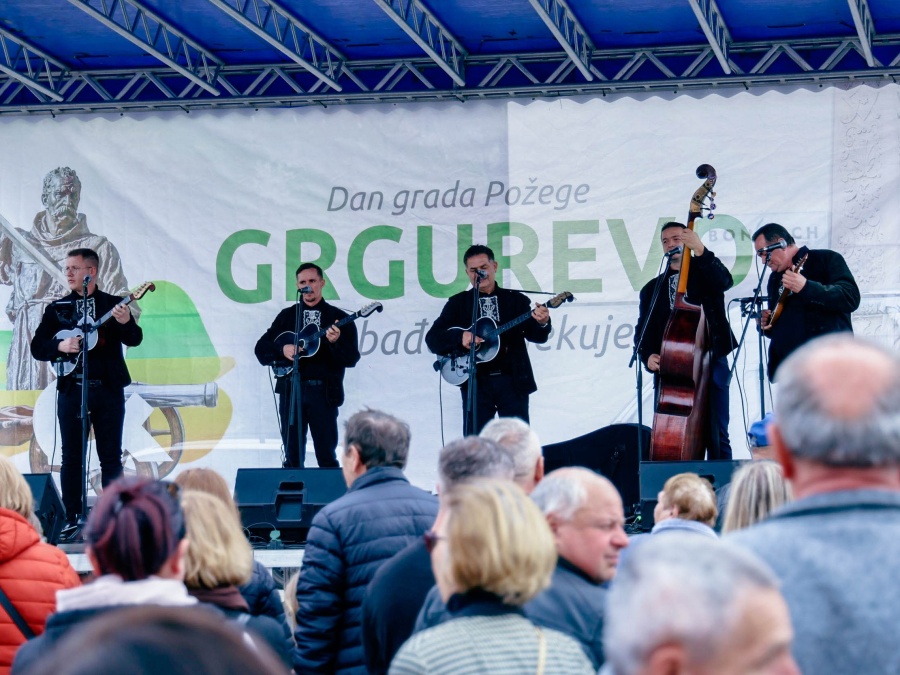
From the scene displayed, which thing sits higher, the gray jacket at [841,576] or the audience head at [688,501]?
the gray jacket at [841,576]

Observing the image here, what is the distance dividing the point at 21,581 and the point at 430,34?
5792 millimetres

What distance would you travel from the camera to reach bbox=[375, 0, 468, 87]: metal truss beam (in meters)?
7.69

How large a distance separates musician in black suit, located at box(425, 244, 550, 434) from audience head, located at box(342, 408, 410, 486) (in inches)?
170

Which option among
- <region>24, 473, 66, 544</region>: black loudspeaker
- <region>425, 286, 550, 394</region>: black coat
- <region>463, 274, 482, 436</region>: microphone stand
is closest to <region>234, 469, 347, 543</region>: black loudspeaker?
<region>24, 473, 66, 544</region>: black loudspeaker

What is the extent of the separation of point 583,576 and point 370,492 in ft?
3.14

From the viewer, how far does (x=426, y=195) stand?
8.79 metres

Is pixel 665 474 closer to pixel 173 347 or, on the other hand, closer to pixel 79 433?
pixel 79 433

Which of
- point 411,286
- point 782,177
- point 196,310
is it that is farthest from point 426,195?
point 782,177

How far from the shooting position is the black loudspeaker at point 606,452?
763 centimetres

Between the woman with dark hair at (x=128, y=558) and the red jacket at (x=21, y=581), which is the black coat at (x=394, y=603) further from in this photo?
the red jacket at (x=21, y=581)

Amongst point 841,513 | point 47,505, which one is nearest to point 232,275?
point 47,505

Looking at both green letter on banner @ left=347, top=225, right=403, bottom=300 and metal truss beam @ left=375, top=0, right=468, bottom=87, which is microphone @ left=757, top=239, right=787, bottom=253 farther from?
green letter on banner @ left=347, top=225, right=403, bottom=300

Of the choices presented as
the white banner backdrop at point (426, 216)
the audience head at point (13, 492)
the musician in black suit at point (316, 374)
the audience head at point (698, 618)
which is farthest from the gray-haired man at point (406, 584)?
the white banner backdrop at point (426, 216)

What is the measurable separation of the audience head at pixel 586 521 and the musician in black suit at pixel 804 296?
14.0ft
